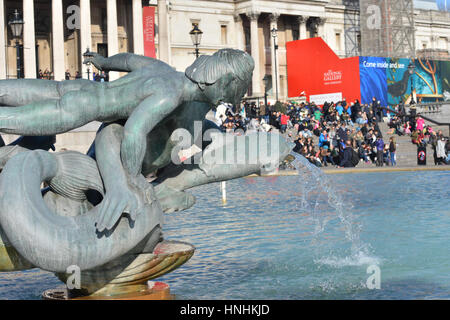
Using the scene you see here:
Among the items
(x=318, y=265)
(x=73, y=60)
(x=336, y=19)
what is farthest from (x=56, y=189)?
(x=336, y=19)

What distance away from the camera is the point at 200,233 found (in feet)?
29.2

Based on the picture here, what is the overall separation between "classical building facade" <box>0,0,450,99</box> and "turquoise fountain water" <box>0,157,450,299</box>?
1098 inches

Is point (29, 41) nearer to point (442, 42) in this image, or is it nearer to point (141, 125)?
point (141, 125)

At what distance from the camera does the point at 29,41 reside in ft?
153

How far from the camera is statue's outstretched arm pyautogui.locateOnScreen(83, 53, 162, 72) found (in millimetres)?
4891

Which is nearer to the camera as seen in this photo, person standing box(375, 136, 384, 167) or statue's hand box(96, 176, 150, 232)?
statue's hand box(96, 176, 150, 232)

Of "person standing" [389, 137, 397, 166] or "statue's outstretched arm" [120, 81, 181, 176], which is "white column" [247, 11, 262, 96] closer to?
"person standing" [389, 137, 397, 166]

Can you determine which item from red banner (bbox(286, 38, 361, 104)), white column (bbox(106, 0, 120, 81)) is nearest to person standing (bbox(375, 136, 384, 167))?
red banner (bbox(286, 38, 361, 104))

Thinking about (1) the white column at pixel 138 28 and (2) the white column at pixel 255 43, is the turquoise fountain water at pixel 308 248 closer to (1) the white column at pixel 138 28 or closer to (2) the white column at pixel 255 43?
(1) the white column at pixel 138 28

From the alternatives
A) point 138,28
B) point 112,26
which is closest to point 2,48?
point 112,26

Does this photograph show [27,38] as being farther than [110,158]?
Yes

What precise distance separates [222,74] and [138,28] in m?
48.0
